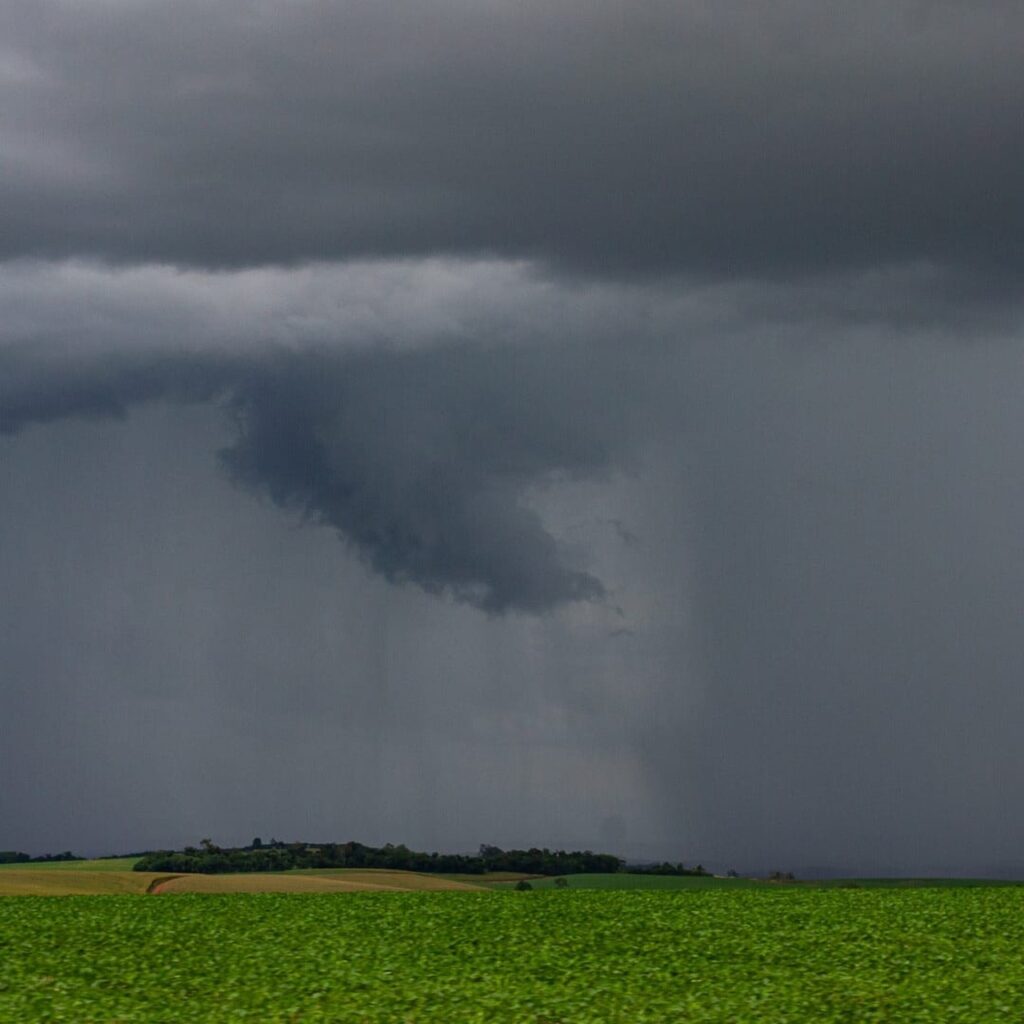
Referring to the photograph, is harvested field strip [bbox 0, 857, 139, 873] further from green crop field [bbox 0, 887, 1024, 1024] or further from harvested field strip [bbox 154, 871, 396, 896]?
green crop field [bbox 0, 887, 1024, 1024]

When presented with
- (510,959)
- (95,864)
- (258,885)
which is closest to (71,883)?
(258,885)

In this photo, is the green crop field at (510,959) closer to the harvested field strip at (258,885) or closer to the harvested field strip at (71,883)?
the harvested field strip at (258,885)

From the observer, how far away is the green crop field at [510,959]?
2730cm

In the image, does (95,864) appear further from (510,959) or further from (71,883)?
(510,959)

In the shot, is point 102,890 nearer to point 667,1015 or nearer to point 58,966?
point 58,966

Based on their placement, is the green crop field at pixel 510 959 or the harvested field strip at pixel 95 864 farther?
the harvested field strip at pixel 95 864

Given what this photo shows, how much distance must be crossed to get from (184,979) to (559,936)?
1001 centimetres

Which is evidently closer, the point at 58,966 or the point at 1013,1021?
the point at 1013,1021

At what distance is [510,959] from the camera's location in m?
31.6

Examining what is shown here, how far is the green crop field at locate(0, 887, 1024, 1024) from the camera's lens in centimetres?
2730

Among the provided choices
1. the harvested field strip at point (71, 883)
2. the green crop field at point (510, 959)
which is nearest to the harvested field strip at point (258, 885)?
the harvested field strip at point (71, 883)

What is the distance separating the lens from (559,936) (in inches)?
1358

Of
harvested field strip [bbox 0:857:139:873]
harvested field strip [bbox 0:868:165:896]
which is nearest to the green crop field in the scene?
harvested field strip [bbox 0:868:165:896]

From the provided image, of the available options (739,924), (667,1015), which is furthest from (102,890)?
(667,1015)
